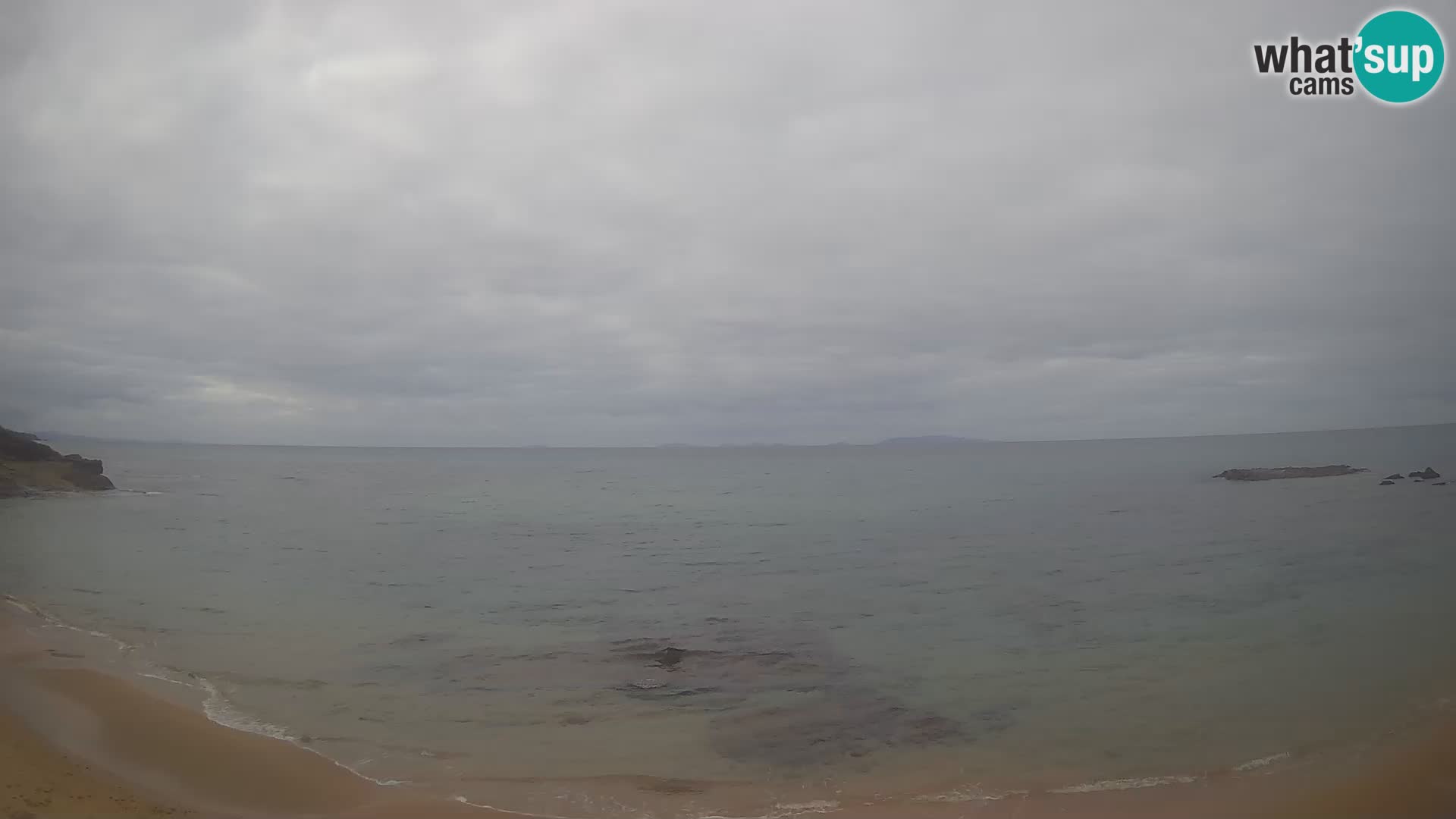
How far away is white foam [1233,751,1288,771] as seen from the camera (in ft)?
30.4

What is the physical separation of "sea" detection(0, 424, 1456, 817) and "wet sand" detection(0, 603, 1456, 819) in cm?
39

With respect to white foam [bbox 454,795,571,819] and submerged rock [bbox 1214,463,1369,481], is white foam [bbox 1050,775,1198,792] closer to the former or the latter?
white foam [bbox 454,795,571,819]

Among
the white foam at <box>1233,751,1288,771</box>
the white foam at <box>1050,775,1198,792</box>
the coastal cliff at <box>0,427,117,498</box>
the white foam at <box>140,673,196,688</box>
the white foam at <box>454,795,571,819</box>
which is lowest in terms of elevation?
the white foam at <box>140,673,196,688</box>

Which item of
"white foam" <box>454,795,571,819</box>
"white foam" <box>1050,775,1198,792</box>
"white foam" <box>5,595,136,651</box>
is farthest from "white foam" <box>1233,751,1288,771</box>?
"white foam" <box>5,595,136,651</box>

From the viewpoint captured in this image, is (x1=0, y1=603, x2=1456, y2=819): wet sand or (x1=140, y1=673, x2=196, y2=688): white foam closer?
(x1=0, y1=603, x2=1456, y2=819): wet sand

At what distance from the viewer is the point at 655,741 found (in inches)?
407

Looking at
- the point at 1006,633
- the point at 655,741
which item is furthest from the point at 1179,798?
the point at 1006,633

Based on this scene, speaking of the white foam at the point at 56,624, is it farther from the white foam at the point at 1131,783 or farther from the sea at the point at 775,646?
the white foam at the point at 1131,783

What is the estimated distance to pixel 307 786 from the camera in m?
8.66

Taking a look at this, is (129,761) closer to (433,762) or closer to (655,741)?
(433,762)

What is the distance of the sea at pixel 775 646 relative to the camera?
9.58 metres

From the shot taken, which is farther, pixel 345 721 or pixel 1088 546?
pixel 1088 546

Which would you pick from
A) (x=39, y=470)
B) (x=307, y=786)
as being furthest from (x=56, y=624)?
(x=39, y=470)

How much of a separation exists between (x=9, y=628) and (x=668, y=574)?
653 inches
